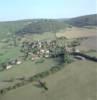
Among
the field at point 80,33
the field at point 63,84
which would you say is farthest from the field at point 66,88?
the field at point 80,33

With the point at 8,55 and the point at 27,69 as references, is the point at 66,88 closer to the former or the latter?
the point at 27,69

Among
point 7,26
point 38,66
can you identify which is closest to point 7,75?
point 38,66

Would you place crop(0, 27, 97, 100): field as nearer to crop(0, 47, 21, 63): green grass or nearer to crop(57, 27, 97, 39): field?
crop(0, 47, 21, 63): green grass

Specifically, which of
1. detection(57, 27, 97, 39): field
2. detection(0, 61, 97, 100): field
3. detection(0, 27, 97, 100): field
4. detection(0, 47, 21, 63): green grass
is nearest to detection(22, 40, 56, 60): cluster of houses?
detection(0, 47, 21, 63): green grass

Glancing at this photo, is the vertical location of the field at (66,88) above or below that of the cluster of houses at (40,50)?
above

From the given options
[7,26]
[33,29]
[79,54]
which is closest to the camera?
[79,54]

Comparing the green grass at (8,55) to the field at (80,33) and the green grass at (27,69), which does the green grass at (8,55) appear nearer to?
the green grass at (27,69)

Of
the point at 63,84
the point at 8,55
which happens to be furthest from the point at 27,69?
the point at 8,55

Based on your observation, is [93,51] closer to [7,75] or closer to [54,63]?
[54,63]
